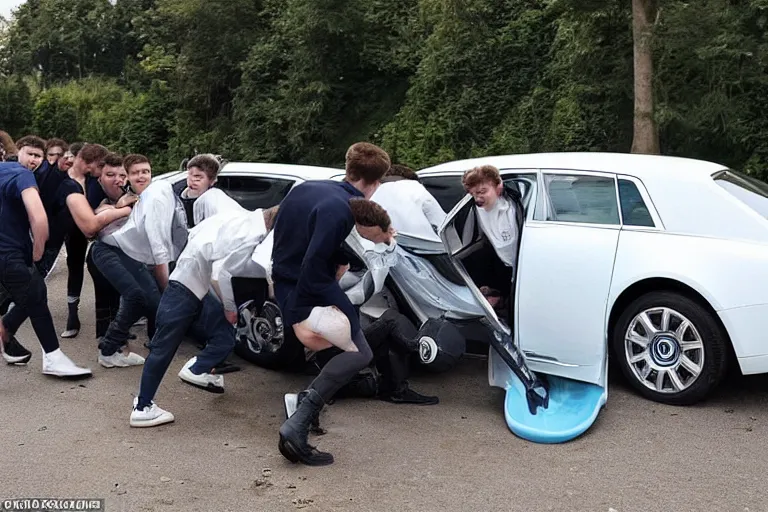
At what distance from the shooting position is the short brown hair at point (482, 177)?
5535mm

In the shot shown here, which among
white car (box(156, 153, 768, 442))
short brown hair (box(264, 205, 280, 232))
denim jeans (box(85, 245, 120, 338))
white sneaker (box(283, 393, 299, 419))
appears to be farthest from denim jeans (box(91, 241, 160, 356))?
white car (box(156, 153, 768, 442))

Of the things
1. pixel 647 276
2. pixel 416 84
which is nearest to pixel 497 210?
pixel 647 276

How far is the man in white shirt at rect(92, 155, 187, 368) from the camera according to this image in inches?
228

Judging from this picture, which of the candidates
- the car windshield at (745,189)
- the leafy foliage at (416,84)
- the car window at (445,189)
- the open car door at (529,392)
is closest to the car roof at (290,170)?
the car window at (445,189)

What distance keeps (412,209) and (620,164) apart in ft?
5.09

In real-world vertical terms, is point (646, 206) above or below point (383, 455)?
above

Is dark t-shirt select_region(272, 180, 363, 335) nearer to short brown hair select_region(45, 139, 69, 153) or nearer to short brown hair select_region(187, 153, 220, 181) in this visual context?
short brown hair select_region(187, 153, 220, 181)

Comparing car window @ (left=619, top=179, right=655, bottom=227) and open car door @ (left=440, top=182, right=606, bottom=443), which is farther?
car window @ (left=619, top=179, right=655, bottom=227)

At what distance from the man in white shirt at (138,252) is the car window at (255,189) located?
0.99 meters

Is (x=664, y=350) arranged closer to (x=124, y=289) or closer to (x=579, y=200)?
(x=579, y=200)

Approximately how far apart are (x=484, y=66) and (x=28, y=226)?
464 inches

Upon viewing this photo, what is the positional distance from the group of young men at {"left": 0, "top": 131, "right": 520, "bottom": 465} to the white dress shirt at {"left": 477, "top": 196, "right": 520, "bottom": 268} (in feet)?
0.68

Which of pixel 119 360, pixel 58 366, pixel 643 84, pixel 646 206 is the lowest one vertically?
pixel 119 360

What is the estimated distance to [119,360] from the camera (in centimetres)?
623
